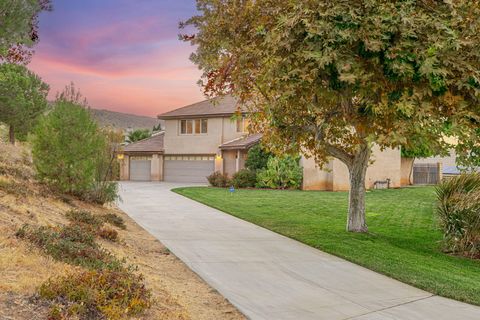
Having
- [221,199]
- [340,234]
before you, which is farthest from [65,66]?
[340,234]

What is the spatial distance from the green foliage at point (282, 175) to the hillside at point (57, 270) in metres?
18.7

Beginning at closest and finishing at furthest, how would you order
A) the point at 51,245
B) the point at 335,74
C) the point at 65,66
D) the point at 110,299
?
the point at 110,299, the point at 51,245, the point at 335,74, the point at 65,66

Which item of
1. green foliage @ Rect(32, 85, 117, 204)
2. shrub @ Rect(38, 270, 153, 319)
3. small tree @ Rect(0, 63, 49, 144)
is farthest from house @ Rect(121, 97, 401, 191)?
shrub @ Rect(38, 270, 153, 319)

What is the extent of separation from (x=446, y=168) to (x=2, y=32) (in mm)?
39430

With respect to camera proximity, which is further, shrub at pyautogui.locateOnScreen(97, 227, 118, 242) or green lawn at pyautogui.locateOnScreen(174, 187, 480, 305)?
shrub at pyautogui.locateOnScreen(97, 227, 118, 242)

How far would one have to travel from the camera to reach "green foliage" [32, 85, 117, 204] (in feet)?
48.2

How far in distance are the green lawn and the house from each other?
993 cm

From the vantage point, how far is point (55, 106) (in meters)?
15.2

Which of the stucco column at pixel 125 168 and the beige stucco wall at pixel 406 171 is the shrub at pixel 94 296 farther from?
the stucco column at pixel 125 168

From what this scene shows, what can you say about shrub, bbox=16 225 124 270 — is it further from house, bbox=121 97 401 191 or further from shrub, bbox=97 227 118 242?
house, bbox=121 97 401 191

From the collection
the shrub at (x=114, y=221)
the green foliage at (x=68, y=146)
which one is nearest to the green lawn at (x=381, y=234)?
the shrub at (x=114, y=221)

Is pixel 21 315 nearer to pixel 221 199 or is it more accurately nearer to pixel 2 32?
pixel 2 32

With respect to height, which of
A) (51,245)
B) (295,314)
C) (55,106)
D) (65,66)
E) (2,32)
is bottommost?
(295,314)

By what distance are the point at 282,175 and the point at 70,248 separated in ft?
77.5
